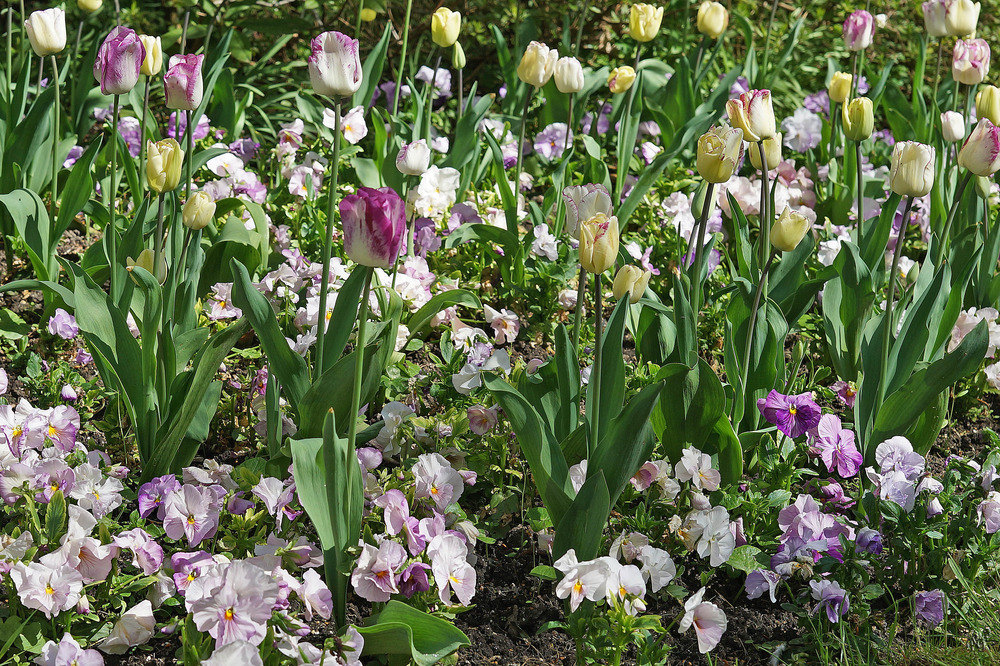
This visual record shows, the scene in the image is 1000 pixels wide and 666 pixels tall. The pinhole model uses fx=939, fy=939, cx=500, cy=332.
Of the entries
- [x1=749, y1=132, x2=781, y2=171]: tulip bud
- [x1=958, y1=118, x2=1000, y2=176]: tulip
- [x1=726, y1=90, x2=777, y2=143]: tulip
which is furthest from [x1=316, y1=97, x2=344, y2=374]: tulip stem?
[x1=958, y1=118, x2=1000, y2=176]: tulip

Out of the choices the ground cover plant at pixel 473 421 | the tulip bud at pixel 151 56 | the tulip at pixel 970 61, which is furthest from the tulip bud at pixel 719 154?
the tulip at pixel 970 61

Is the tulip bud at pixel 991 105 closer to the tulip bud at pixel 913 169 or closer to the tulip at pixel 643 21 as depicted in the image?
the tulip bud at pixel 913 169

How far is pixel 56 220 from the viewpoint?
7.62 ft

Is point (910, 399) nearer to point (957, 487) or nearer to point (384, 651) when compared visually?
point (957, 487)

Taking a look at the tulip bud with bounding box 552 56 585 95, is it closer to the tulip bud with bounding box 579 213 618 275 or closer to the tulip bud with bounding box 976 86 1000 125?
the tulip bud with bounding box 976 86 1000 125

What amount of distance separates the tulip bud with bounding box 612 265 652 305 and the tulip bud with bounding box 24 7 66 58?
50.0 inches

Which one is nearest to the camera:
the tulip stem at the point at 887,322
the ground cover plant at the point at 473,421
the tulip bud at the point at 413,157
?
the ground cover plant at the point at 473,421

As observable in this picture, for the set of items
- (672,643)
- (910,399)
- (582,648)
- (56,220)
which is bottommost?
(672,643)

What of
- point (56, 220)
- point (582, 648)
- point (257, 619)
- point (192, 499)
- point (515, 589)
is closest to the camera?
point (257, 619)

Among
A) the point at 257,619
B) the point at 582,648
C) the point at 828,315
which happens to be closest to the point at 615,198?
the point at 828,315

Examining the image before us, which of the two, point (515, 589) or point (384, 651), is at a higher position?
point (384, 651)

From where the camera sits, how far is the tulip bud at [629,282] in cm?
149

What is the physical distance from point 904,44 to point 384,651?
164 inches

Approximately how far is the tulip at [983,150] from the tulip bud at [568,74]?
38.7 inches
